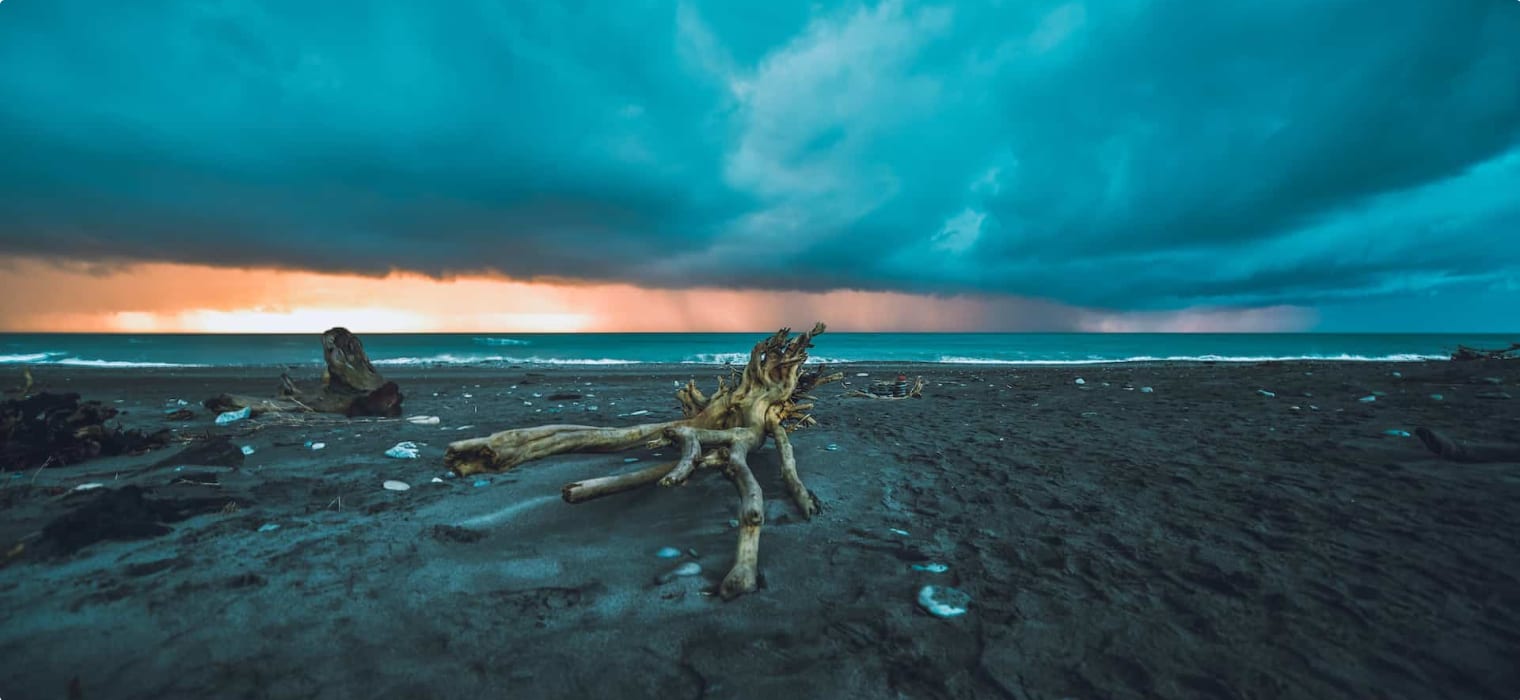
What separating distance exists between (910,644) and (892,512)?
152 cm

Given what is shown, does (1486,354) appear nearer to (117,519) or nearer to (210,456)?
(117,519)

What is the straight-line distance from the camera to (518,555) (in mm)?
2742

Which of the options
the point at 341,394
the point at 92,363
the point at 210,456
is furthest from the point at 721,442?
the point at 92,363

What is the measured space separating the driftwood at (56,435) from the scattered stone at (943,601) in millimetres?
6387

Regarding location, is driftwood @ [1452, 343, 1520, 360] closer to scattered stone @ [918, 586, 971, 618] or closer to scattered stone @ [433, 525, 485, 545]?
scattered stone @ [918, 586, 971, 618]

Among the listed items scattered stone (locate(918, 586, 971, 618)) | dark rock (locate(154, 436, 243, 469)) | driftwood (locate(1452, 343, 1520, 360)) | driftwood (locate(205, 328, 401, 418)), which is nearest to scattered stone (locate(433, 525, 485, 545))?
scattered stone (locate(918, 586, 971, 618))

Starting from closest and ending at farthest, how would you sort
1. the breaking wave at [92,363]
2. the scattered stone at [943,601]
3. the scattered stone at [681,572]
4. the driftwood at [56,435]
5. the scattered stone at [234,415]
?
the scattered stone at [943,601] < the scattered stone at [681,572] < the driftwood at [56,435] < the scattered stone at [234,415] < the breaking wave at [92,363]

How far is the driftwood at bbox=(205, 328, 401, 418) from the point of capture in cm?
718

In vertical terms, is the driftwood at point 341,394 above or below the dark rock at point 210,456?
above

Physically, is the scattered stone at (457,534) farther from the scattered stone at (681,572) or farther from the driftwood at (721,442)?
the scattered stone at (681,572)

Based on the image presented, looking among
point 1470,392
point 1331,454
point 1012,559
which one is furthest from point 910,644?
point 1470,392

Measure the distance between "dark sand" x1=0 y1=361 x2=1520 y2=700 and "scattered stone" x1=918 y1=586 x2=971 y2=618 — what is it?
61 millimetres

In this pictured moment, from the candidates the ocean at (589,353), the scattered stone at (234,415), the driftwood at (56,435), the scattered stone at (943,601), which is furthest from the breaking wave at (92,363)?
the scattered stone at (943,601)

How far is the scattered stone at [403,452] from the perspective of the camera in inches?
189
